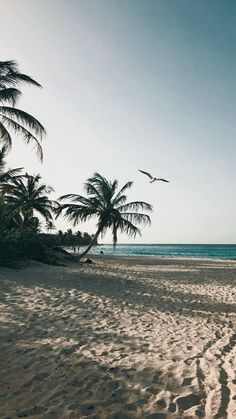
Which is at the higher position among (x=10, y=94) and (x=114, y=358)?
(x=10, y=94)

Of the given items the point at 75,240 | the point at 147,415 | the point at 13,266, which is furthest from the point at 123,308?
the point at 75,240

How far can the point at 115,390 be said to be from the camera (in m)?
3.92

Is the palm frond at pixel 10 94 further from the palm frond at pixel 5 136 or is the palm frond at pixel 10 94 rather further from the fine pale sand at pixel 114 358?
the fine pale sand at pixel 114 358

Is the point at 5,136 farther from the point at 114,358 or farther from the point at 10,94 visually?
the point at 114,358

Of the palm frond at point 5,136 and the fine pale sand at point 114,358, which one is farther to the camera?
the palm frond at point 5,136

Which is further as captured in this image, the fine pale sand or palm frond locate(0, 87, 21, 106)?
palm frond locate(0, 87, 21, 106)

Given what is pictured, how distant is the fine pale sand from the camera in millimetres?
3549

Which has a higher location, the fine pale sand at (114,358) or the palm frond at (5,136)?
the palm frond at (5,136)

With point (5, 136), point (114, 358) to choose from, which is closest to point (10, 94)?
point (5, 136)

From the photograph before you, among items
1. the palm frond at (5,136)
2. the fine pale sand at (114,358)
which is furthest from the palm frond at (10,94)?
the fine pale sand at (114,358)

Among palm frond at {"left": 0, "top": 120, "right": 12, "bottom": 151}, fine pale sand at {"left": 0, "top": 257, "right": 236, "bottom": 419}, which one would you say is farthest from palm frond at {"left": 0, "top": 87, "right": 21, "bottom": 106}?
fine pale sand at {"left": 0, "top": 257, "right": 236, "bottom": 419}

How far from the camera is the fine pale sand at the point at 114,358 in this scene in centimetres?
355

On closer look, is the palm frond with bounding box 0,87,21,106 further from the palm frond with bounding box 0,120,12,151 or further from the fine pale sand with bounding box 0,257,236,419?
the fine pale sand with bounding box 0,257,236,419

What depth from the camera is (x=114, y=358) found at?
4910mm
